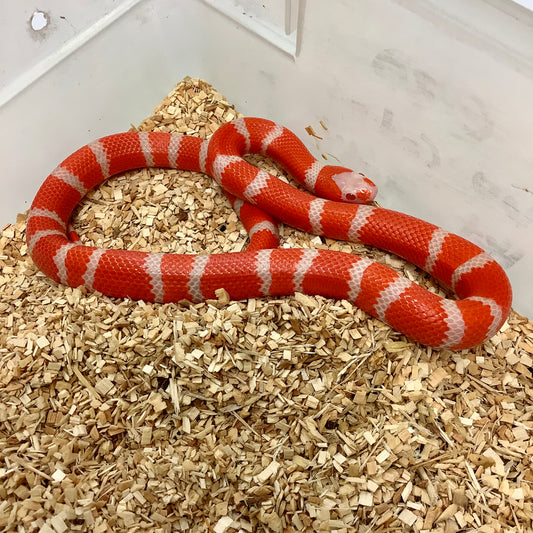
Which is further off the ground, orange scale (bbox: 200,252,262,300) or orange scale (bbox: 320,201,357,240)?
orange scale (bbox: 320,201,357,240)

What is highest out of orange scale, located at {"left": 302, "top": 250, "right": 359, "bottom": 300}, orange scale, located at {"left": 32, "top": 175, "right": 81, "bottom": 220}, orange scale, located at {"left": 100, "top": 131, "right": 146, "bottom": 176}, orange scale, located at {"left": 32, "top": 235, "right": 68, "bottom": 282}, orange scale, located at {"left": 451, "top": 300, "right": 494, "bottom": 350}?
orange scale, located at {"left": 451, "top": 300, "right": 494, "bottom": 350}

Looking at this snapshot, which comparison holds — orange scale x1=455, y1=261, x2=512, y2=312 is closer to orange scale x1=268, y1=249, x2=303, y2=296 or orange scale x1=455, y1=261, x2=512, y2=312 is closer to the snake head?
the snake head

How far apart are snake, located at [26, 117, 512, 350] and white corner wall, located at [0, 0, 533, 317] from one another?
0.68 ft

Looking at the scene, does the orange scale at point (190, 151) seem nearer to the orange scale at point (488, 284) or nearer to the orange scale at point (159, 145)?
the orange scale at point (159, 145)

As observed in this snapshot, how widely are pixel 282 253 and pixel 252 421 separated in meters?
0.98

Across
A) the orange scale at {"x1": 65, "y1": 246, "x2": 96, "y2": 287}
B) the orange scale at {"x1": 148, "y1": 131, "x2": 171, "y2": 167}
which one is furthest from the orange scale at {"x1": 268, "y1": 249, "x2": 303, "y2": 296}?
the orange scale at {"x1": 148, "y1": 131, "x2": 171, "y2": 167}

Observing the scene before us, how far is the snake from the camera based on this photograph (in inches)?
112

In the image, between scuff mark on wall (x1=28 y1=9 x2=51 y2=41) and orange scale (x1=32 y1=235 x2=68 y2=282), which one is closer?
orange scale (x1=32 y1=235 x2=68 y2=282)

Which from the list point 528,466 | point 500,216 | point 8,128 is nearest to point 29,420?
point 8,128

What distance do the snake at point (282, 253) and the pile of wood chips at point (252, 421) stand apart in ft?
0.47

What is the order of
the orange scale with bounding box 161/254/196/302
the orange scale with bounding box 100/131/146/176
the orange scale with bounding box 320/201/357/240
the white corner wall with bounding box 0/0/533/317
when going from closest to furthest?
the white corner wall with bounding box 0/0/533/317 → the orange scale with bounding box 161/254/196/302 → the orange scale with bounding box 320/201/357/240 → the orange scale with bounding box 100/131/146/176

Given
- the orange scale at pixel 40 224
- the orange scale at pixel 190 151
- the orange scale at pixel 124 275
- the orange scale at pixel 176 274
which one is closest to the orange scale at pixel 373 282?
the orange scale at pixel 176 274

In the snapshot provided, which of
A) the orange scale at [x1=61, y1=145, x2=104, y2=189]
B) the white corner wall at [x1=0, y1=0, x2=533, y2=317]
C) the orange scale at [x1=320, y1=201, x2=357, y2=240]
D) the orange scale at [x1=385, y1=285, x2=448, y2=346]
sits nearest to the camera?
the white corner wall at [x1=0, y1=0, x2=533, y2=317]

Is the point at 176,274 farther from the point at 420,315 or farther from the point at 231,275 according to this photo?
the point at 420,315
